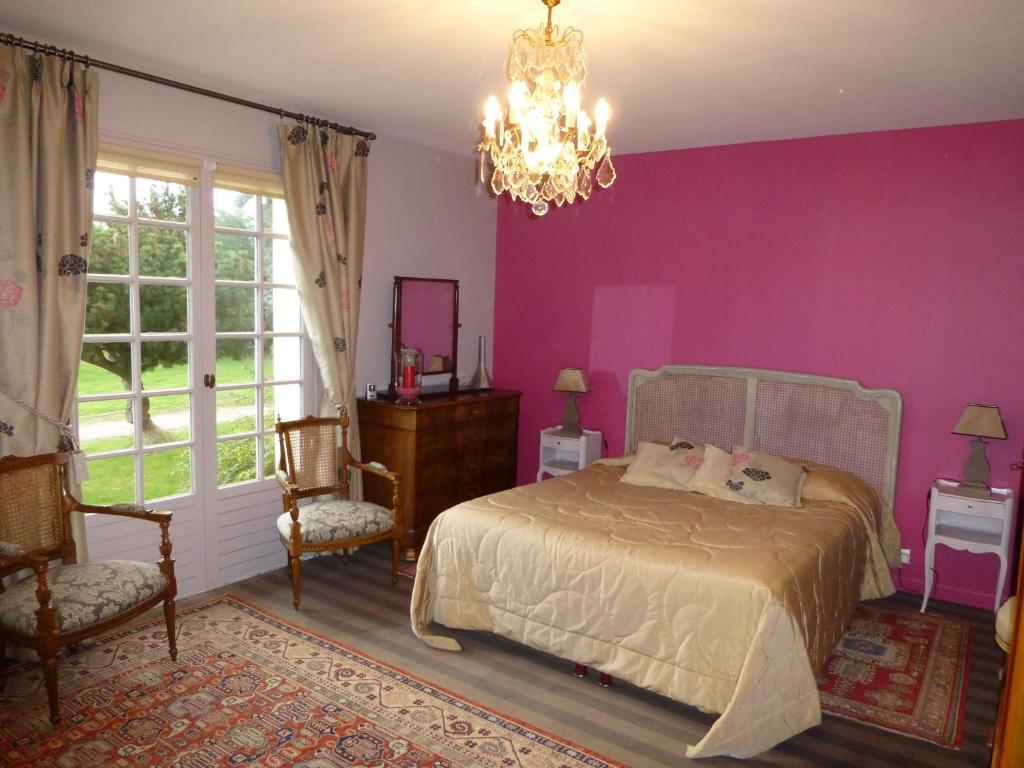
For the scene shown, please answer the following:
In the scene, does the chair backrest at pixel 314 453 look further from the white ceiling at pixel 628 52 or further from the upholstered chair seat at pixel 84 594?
the white ceiling at pixel 628 52

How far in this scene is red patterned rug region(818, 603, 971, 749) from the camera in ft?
9.84

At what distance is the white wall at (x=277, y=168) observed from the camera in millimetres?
3709

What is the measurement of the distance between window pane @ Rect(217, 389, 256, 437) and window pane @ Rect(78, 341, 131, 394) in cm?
55

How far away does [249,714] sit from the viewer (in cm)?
291

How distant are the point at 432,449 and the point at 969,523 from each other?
3.16 metres

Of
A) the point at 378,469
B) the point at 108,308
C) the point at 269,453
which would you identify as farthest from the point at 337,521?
the point at 108,308

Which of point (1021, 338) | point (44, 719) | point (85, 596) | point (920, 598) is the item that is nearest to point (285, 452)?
point (85, 596)

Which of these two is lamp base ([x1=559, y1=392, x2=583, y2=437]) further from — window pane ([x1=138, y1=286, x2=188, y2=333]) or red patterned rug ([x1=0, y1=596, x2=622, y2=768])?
window pane ([x1=138, y1=286, x2=188, y2=333])

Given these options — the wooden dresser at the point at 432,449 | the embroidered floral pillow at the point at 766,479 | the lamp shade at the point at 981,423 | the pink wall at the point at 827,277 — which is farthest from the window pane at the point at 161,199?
the lamp shade at the point at 981,423

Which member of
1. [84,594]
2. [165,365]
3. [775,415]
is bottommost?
[84,594]

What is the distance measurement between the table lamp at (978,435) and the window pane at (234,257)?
4009 mm

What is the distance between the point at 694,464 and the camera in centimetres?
434

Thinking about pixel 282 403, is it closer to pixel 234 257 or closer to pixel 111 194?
pixel 234 257

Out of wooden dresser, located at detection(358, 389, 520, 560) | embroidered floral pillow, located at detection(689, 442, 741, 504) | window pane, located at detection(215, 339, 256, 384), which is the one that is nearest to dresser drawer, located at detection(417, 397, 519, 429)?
wooden dresser, located at detection(358, 389, 520, 560)
